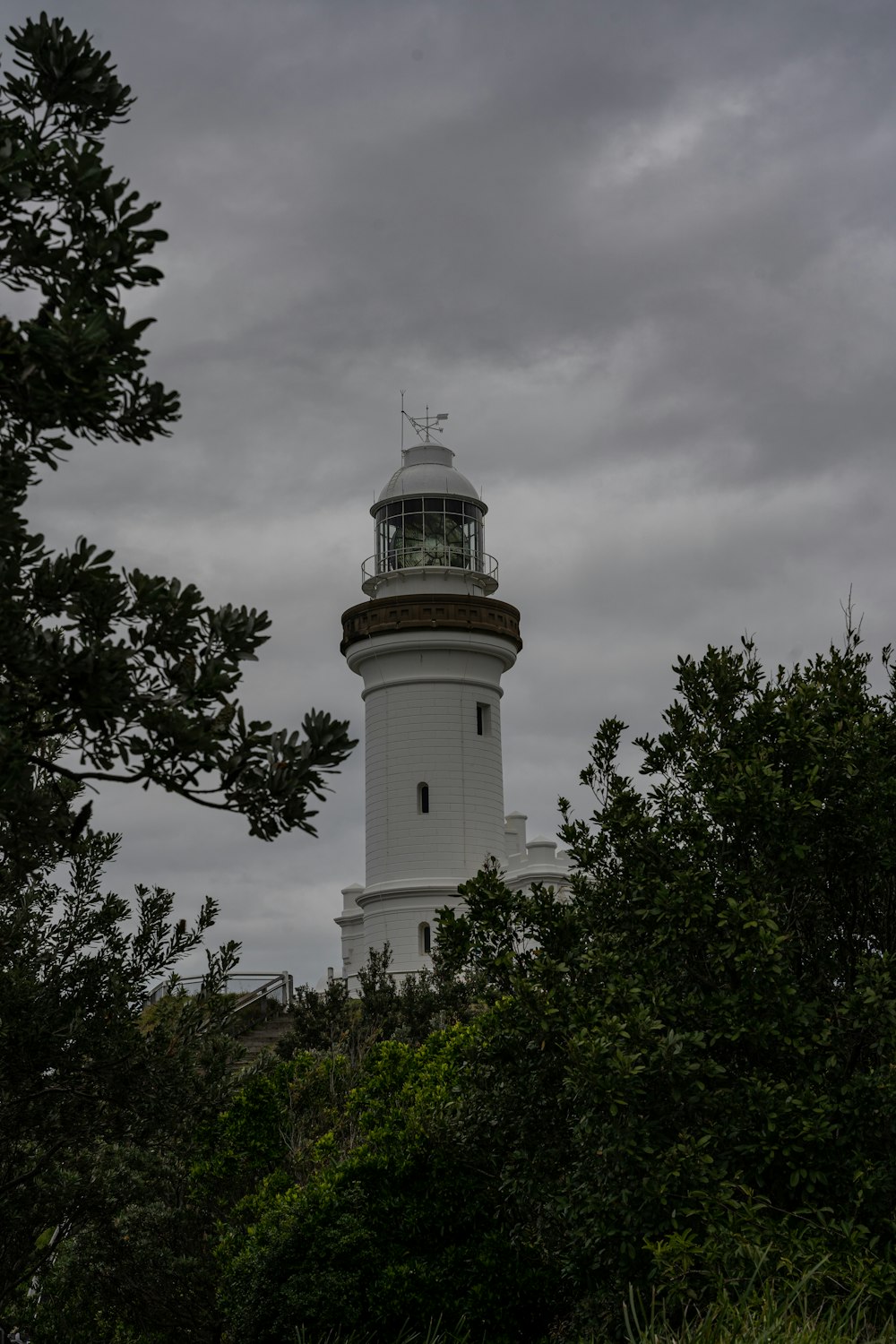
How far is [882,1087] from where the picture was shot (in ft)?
30.6

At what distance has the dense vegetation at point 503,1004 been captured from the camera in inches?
228

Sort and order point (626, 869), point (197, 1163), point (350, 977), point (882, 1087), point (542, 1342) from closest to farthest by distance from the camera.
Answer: point (882, 1087)
point (626, 869)
point (542, 1342)
point (197, 1163)
point (350, 977)

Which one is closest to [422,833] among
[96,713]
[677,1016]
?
[677,1016]

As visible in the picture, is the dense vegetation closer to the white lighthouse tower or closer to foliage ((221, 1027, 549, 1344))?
foliage ((221, 1027, 549, 1344))

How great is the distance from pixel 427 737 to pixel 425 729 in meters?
0.24

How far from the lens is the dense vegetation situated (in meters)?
5.80

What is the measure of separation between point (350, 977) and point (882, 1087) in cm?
3126

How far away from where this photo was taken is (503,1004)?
41.8ft

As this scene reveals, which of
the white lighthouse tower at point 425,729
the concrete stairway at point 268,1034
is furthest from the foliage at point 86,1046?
the white lighthouse tower at point 425,729

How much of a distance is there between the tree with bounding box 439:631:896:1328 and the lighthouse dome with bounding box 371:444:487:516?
32220mm

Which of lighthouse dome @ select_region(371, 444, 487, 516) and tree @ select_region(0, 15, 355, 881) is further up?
lighthouse dome @ select_region(371, 444, 487, 516)

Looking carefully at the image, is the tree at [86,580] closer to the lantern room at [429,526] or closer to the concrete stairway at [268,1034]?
the concrete stairway at [268,1034]

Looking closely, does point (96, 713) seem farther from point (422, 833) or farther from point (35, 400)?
point (422, 833)

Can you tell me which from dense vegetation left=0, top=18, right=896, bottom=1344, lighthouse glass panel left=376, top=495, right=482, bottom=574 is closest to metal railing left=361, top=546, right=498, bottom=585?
lighthouse glass panel left=376, top=495, right=482, bottom=574
